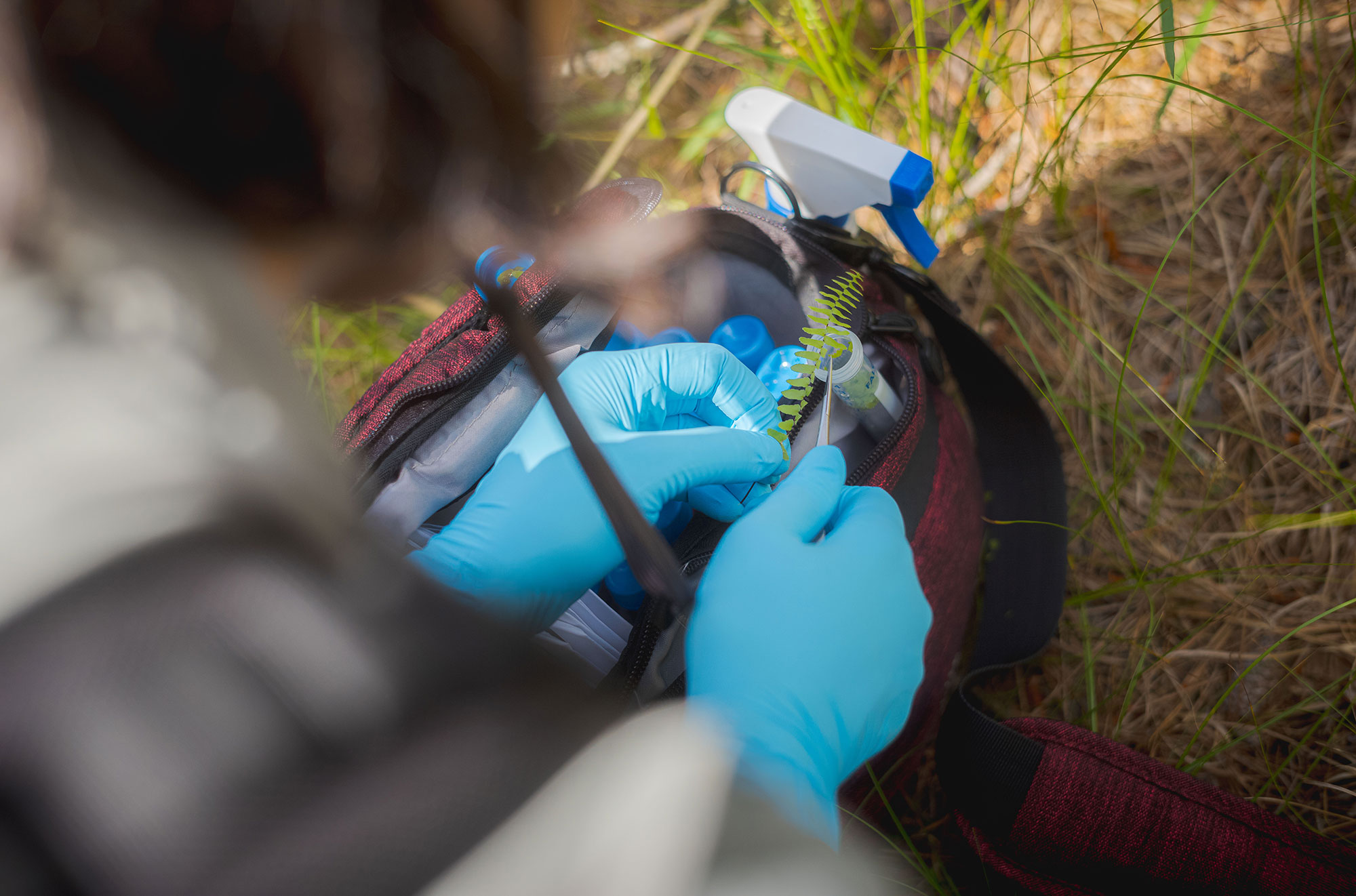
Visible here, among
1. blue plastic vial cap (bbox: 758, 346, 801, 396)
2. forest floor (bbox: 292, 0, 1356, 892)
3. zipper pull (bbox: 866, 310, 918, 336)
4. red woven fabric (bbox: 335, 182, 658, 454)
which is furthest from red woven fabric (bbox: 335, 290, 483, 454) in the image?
zipper pull (bbox: 866, 310, 918, 336)

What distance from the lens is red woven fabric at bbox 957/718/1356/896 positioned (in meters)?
0.71

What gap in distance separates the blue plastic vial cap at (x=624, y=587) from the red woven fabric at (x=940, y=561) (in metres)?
0.36

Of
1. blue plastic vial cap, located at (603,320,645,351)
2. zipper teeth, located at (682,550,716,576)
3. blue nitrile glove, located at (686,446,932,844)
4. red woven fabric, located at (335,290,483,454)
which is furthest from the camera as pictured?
blue plastic vial cap, located at (603,320,645,351)

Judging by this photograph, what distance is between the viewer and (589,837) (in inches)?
17.9

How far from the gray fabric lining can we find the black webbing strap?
518 mm

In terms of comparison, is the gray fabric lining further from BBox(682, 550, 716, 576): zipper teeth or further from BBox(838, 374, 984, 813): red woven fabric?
BBox(838, 374, 984, 813): red woven fabric

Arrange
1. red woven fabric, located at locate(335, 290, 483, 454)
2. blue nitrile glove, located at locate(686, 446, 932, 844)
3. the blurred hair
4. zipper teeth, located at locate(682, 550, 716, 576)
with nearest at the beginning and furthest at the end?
the blurred hair, blue nitrile glove, located at locate(686, 446, 932, 844), zipper teeth, located at locate(682, 550, 716, 576), red woven fabric, located at locate(335, 290, 483, 454)

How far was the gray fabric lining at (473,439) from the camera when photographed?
0.84 meters

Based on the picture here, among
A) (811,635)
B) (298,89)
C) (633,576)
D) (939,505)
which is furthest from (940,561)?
(298,89)

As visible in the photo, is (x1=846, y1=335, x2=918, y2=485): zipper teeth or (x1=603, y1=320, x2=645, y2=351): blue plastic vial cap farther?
(x1=603, y1=320, x2=645, y2=351): blue plastic vial cap

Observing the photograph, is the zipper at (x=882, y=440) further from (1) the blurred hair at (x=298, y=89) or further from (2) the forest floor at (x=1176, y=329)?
(1) the blurred hair at (x=298, y=89)

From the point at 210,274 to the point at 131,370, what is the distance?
0.23 feet

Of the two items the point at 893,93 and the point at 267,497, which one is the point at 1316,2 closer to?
the point at 893,93

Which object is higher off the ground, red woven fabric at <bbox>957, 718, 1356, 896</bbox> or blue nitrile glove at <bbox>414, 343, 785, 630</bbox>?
blue nitrile glove at <bbox>414, 343, 785, 630</bbox>
